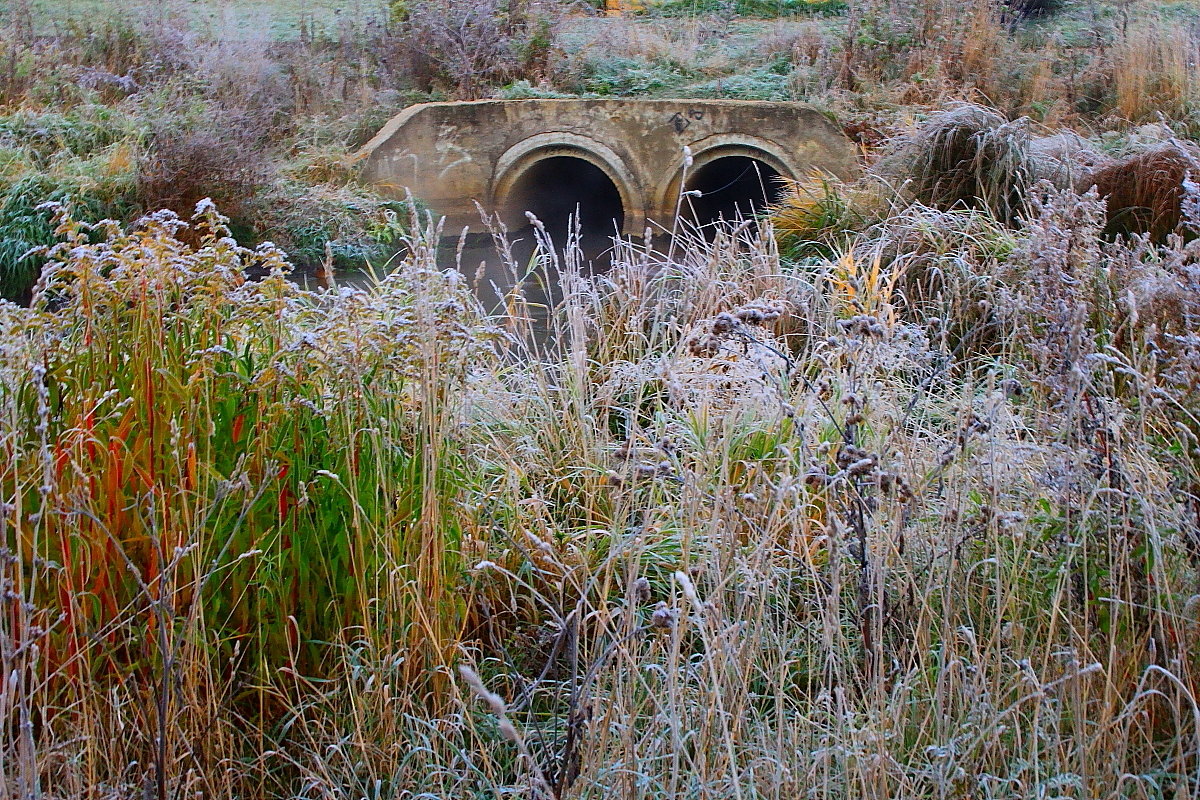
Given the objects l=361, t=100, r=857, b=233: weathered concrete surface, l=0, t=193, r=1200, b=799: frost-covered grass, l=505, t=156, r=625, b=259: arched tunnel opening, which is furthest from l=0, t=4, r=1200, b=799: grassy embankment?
l=505, t=156, r=625, b=259: arched tunnel opening

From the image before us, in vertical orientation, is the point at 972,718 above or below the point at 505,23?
below

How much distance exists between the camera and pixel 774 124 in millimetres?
11000

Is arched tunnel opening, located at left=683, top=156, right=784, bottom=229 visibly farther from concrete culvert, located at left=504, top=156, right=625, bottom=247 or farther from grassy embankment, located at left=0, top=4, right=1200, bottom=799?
grassy embankment, located at left=0, top=4, right=1200, bottom=799

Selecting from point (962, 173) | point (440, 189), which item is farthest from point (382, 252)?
point (962, 173)

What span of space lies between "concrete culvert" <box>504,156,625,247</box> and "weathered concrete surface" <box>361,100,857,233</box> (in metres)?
0.36

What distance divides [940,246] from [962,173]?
1169mm

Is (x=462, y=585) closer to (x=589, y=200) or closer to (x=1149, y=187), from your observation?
(x=1149, y=187)

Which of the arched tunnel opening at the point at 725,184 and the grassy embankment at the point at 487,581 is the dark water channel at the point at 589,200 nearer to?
the arched tunnel opening at the point at 725,184

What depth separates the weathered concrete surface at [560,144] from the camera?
11.2 meters

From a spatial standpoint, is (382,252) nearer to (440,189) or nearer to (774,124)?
(440,189)

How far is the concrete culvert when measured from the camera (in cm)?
1238

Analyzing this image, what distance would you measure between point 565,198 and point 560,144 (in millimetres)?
1776

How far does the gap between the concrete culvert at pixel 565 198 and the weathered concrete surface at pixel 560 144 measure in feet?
1.18

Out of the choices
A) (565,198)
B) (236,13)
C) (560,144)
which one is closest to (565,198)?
(565,198)
